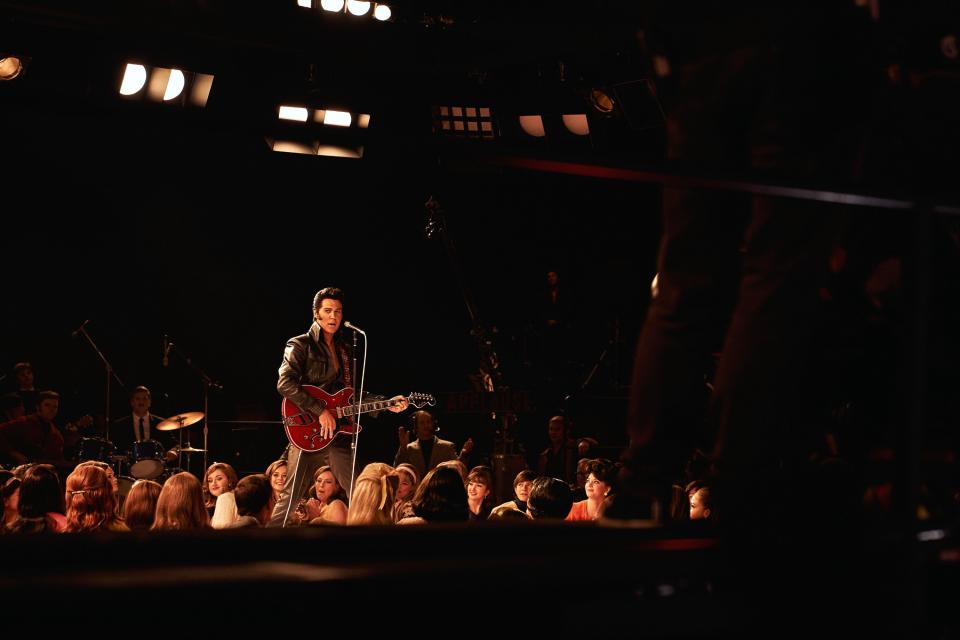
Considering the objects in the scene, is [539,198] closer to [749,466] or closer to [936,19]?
[936,19]

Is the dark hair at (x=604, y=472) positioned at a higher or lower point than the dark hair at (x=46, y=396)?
lower

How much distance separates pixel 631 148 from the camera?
452 inches

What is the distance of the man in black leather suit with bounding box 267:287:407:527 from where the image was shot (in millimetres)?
6996

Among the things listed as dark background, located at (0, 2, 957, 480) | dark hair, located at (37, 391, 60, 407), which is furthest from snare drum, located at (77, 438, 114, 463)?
dark background, located at (0, 2, 957, 480)

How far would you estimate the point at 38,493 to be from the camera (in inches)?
171

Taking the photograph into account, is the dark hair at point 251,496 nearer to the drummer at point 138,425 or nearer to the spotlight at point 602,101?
the spotlight at point 602,101

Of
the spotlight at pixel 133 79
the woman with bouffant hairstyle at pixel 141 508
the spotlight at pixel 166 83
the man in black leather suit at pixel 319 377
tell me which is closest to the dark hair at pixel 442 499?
the woman with bouffant hairstyle at pixel 141 508

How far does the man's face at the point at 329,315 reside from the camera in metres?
7.14

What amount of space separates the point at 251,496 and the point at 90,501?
1.00 meters

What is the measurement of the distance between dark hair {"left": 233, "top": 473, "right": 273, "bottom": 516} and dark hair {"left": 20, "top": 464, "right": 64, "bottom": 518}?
1.15m

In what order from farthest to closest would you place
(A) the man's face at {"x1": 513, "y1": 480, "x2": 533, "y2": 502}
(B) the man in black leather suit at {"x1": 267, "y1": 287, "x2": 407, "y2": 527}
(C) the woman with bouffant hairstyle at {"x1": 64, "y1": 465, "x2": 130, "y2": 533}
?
(B) the man in black leather suit at {"x1": 267, "y1": 287, "x2": 407, "y2": 527} < (A) the man's face at {"x1": 513, "y1": 480, "x2": 533, "y2": 502} < (C) the woman with bouffant hairstyle at {"x1": 64, "y1": 465, "x2": 130, "y2": 533}

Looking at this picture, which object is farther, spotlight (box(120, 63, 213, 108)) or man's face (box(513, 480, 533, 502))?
spotlight (box(120, 63, 213, 108))

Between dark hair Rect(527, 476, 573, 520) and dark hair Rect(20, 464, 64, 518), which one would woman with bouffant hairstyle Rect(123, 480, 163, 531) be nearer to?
dark hair Rect(20, 464, 64, 518)

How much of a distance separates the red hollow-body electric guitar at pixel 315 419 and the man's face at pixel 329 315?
50 centimetres
